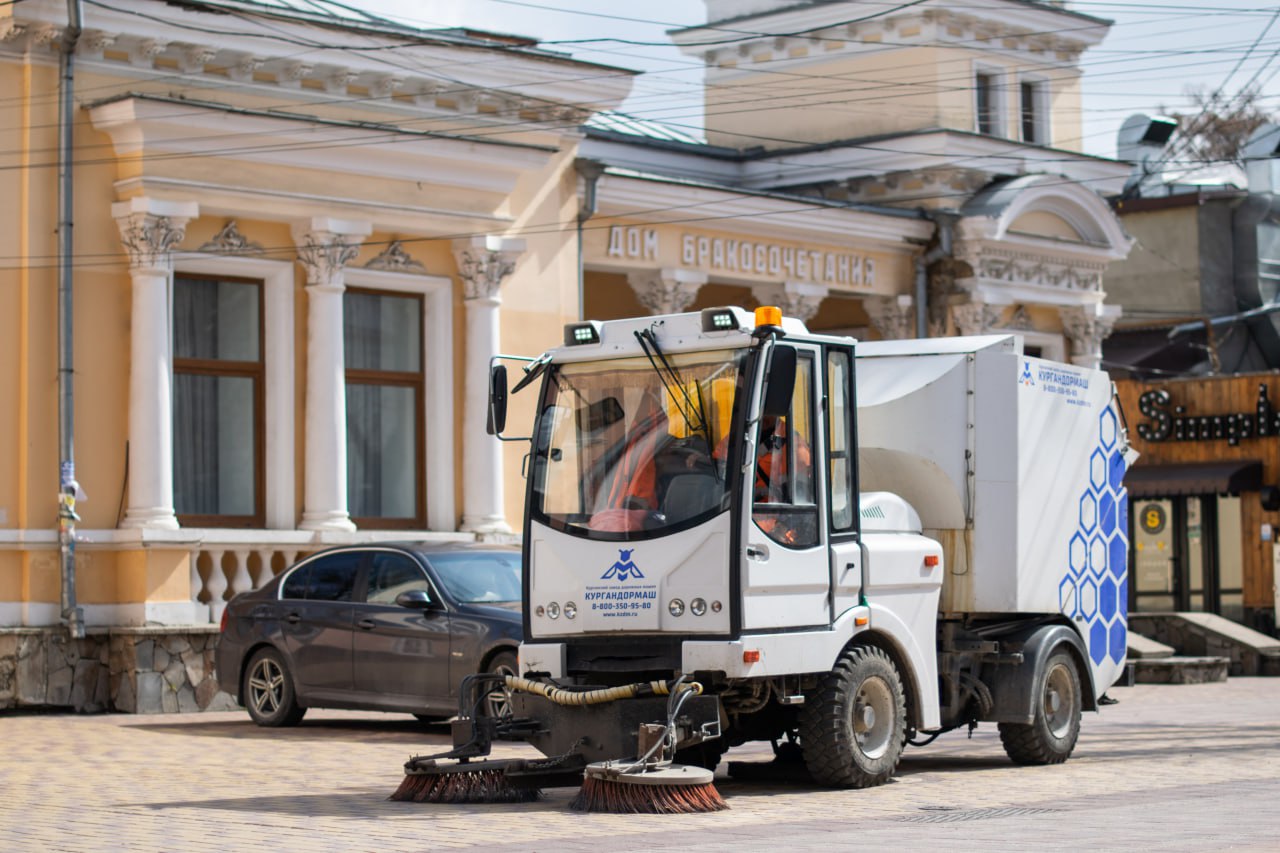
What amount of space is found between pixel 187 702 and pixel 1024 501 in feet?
34.0

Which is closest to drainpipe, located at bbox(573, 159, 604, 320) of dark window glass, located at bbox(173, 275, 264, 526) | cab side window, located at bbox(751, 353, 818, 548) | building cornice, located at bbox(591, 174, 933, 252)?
building cornice, located at bbox(591, 174, 933, 252)

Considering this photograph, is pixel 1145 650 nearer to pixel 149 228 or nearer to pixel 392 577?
pixel 392 577

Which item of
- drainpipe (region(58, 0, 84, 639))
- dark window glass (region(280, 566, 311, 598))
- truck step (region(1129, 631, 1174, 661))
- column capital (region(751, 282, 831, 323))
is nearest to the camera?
dark window glass (region(280, 566, 311, 598))

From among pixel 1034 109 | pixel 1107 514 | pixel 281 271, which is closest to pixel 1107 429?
pixel 1107 514

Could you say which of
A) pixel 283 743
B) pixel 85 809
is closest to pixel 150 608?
pixel 283 743

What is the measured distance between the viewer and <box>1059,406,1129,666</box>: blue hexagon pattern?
51.0 feet

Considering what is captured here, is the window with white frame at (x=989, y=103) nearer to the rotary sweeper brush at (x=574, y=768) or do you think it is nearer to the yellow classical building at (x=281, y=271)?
the yellow classical building at (x=281, y=271)

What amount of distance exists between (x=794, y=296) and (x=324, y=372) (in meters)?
8.67

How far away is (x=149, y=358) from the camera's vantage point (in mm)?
22141

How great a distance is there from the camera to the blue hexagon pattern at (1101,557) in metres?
15.5

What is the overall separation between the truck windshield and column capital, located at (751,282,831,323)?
17.0m

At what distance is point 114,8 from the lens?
21.9 metres

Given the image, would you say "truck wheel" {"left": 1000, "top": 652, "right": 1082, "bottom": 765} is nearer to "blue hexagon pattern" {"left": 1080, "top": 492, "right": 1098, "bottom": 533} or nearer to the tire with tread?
"blue hexagon pattern" {"left": 1080, "top": 492, "right": 1098, "bottom": 533}

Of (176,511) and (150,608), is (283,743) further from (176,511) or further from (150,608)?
(176,511)
